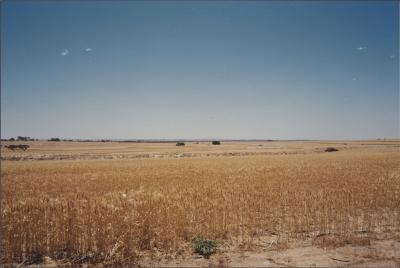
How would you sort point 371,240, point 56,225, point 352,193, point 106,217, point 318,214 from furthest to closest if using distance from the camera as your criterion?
point 352,193 → point 318,214 → point 106,217 → point 56,225 → point 371,240

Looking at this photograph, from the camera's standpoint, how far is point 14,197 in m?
15.1


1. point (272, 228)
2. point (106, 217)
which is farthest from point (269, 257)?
point (106, 217)

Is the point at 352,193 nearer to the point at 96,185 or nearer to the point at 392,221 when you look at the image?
the point at 392,221

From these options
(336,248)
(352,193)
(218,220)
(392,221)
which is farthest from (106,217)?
(352,193)

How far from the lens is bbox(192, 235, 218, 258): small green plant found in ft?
A: 21.8

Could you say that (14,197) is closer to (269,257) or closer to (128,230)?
(128,230)

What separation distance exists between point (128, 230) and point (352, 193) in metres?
10.8

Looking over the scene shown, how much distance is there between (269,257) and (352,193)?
9.18m

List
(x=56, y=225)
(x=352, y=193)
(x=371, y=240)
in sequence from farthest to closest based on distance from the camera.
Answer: (x=352, y=193), (x=56, y=225), (x=371, y=240)

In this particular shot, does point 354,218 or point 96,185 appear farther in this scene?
A: point 96,185

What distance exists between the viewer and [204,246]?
269 inches

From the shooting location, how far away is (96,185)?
19359mm

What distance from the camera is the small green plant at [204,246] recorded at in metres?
6.63

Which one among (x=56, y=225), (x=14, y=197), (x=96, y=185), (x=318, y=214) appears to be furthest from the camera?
(x=96, y=185)
